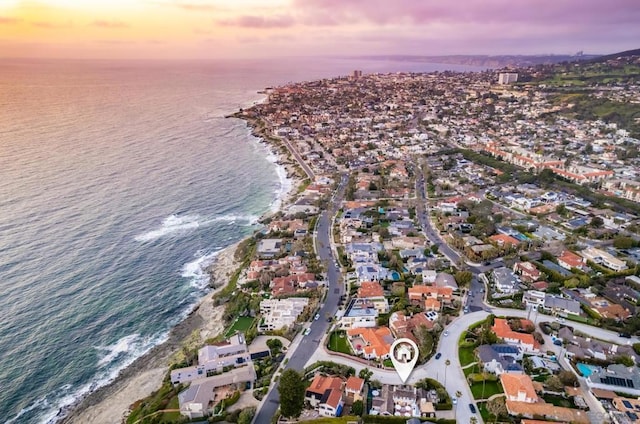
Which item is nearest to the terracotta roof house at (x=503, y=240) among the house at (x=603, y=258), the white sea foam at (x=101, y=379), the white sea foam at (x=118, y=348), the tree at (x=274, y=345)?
the house at (x=603, y=258)

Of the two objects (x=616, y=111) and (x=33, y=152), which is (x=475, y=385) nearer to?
(x=33, y=152)

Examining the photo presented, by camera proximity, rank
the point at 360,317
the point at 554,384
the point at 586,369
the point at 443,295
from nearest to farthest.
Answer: the point at 554,384
the point at 586,369
the point at 360,317
the point at 443,295

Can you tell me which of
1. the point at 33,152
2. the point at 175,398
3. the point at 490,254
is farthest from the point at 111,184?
the point at 490,254

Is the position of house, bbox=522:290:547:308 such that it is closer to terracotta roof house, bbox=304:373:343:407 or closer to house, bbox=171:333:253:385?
terracotta roof house, bbox=304:373:343:407

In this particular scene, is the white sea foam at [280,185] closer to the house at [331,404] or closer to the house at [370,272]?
the house at [370,272]

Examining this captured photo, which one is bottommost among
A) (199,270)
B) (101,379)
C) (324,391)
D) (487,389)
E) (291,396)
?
(101,379)

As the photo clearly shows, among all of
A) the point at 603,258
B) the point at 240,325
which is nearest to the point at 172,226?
the point at 240,325

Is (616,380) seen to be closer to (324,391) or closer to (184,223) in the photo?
(324,391)
